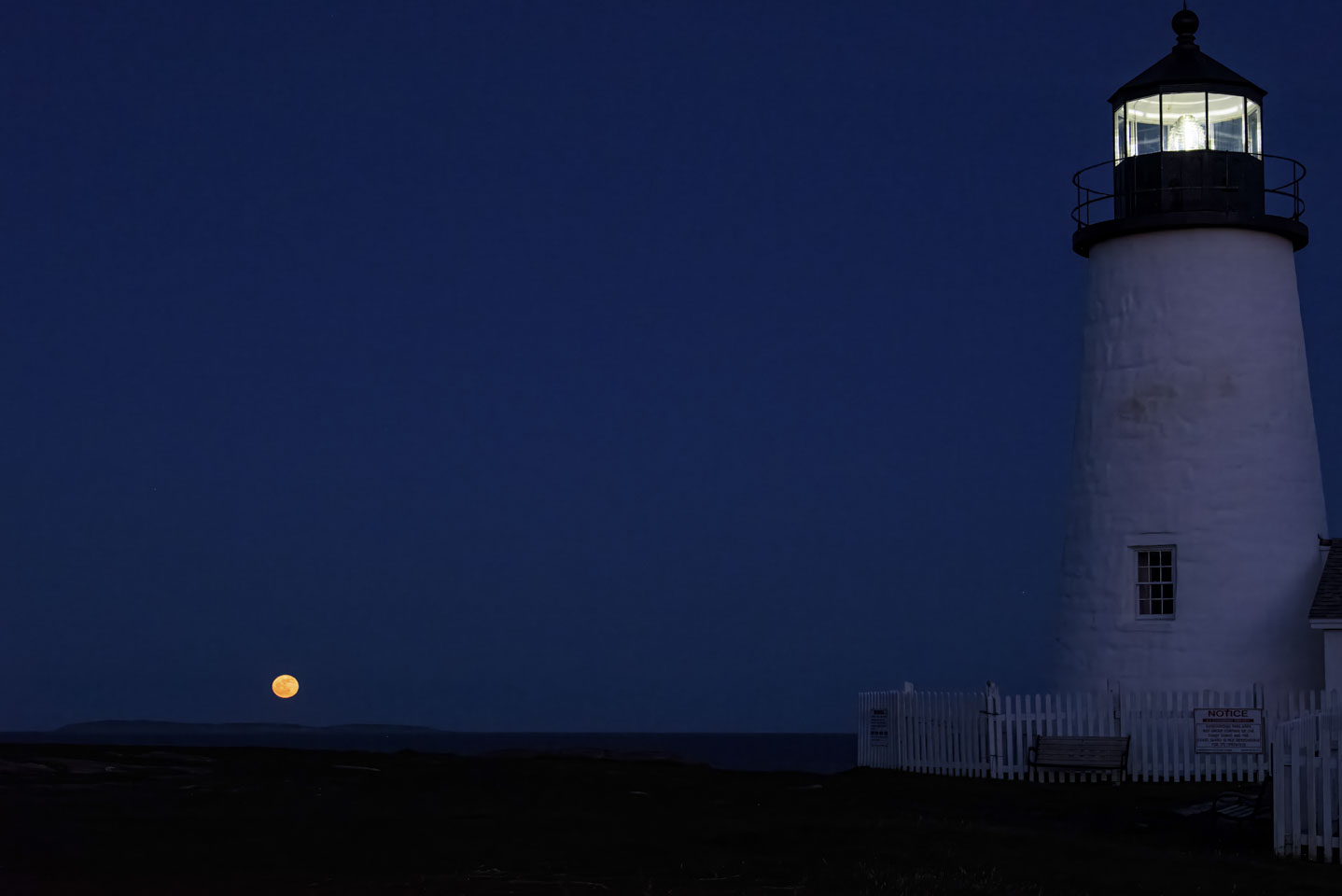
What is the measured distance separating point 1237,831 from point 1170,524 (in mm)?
8593

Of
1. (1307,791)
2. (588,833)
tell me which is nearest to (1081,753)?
(1307,791)

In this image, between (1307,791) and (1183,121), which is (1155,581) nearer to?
(1183,121)

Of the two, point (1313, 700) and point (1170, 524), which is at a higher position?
point (1170, 524)

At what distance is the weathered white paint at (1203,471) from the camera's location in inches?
949

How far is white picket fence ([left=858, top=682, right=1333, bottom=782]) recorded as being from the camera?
75.9ft

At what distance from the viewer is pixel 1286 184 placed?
25109 mm

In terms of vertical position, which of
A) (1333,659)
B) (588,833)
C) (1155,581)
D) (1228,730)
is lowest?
(588,833)

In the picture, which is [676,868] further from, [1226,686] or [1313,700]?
[1226,686]

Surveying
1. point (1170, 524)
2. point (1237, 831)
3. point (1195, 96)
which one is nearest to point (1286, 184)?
point (1195, 96)

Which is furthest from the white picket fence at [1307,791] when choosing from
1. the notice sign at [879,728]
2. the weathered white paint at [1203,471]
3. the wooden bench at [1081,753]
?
the notice sign at [879,728]

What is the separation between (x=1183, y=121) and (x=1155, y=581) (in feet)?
23.6

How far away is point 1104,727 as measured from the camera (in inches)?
921

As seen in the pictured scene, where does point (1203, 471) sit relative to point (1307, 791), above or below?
above

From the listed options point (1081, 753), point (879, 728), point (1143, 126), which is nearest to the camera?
point (1081, 753)
